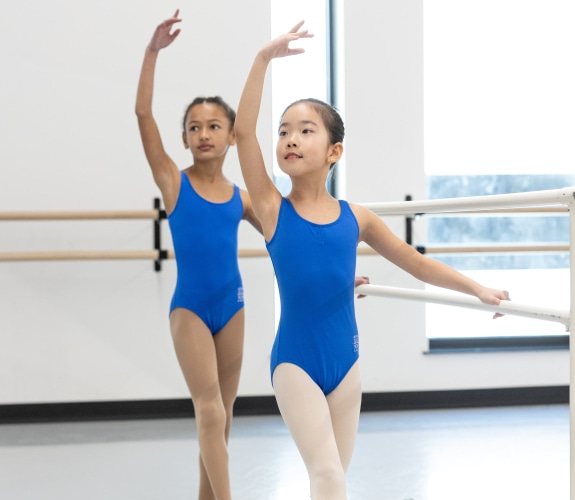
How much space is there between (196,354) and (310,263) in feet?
2.40

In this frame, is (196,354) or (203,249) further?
(203,249)

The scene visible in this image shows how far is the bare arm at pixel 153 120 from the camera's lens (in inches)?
90.7

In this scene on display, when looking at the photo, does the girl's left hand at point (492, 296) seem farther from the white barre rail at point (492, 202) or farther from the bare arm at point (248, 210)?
the bare arm at point (248, 210)

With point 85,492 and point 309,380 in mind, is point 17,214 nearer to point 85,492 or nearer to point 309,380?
point 85,492

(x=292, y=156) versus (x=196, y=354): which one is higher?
(x=292, y=156)

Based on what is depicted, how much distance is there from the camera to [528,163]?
14.0 ft

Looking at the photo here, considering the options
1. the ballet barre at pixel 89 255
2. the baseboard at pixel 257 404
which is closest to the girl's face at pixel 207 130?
the ballet barre at pixel 89 255

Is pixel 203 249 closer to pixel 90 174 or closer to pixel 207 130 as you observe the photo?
pixel 207 130

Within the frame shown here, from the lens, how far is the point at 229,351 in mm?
2365

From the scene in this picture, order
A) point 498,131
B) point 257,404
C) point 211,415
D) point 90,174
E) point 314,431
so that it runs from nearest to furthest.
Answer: point 314,431 → point 211,415 → point 90,174 → point 257,404 → point 498,131

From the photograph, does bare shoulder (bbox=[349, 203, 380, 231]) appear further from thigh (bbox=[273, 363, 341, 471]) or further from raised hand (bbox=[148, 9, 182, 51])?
raised hand (bbox=[148, 9, 182, 51])

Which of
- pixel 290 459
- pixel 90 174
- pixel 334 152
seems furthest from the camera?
pixel 90 174

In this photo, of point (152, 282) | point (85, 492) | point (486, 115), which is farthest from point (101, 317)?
point (486, 115)

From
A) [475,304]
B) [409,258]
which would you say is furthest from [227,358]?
[475,304]
